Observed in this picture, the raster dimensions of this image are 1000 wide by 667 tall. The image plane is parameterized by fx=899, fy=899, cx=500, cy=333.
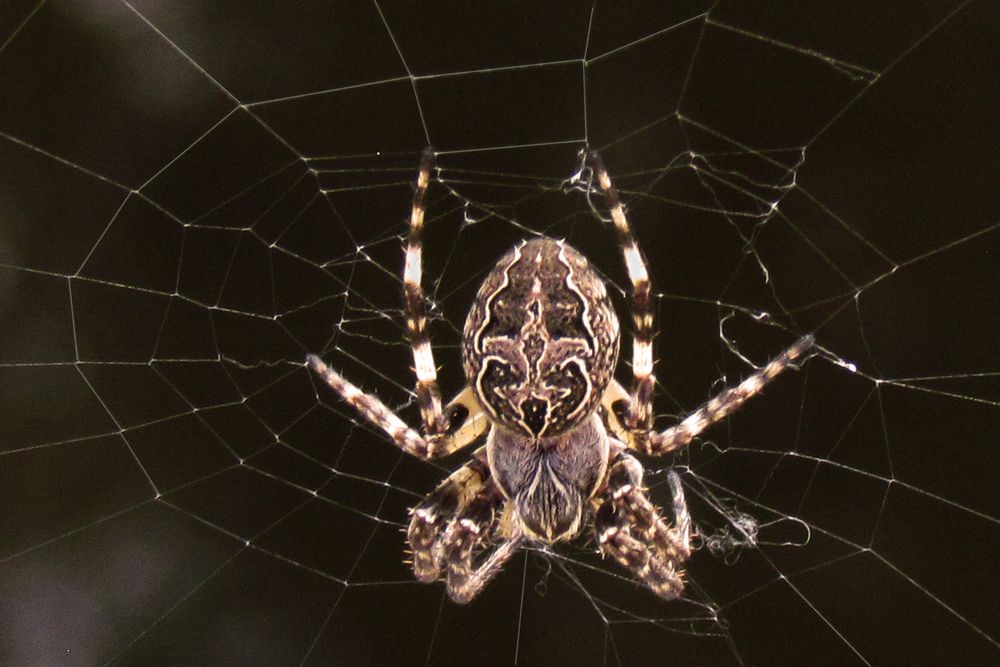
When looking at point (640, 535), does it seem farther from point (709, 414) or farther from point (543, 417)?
point (543, 417)

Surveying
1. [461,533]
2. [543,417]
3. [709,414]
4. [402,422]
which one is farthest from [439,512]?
[709,414]

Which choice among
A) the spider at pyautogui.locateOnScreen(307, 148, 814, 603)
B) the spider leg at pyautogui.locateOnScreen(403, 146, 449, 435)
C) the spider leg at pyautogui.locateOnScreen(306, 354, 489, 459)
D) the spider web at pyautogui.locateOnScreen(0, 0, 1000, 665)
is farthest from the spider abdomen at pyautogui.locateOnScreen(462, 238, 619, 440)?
the spider web at pyautogui.locateOnScreen(0, 0, 1000, 665)

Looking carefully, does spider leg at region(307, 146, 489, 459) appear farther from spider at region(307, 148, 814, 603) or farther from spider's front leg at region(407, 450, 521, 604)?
spider's front leg at region(407, 450, 521, 604)

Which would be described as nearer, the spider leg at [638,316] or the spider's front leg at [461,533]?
the spider leg at [638,316]

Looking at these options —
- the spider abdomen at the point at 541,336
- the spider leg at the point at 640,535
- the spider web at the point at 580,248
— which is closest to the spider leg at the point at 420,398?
the spider abdomen at the point at 541,336

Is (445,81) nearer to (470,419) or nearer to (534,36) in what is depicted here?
(534,36)

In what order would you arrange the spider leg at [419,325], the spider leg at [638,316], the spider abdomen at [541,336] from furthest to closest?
the spider leg at [419,325] → the spider leg at [638,316] → the spider abdomen at [541,336]

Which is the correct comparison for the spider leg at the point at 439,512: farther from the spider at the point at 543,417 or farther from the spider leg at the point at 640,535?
the spider leg at the point at 640,535
